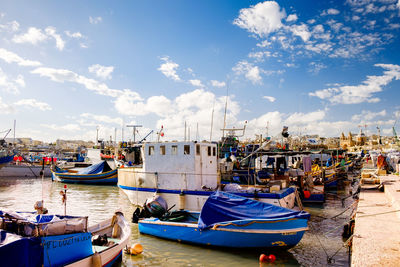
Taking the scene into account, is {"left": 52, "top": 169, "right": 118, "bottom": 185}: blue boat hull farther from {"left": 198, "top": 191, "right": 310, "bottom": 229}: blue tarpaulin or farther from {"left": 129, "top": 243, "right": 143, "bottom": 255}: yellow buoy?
{"left": 198, "top": 191, "right": 310, "bottom": 229}: blue tarpaulin

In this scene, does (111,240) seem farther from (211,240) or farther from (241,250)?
(241,250)

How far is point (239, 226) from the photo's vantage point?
995cm

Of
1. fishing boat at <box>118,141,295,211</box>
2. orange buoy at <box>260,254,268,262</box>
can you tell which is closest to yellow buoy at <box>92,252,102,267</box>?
orange buoy at <box>260,254,268,262</box>

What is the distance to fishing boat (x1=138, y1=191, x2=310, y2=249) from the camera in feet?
32.0

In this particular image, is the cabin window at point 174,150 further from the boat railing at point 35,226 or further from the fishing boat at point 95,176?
the fishing boat at point 95,176

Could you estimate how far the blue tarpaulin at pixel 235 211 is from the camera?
10297 millimetres

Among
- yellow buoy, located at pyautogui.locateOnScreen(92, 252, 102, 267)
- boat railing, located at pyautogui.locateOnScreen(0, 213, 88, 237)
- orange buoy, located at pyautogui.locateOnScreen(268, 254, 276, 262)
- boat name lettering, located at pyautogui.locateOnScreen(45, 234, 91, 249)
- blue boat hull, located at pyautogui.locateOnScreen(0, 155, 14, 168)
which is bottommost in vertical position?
orange buoy, located at pyautogui.locateOnScreen(268, 254, 276, 262)

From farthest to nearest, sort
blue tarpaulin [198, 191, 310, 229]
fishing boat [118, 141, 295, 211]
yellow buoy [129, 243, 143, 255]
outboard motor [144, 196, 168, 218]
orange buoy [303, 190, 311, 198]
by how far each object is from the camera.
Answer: orange buoy [303, 190, 311, 198] → fishing boat [118, 141, 295, 211] → outboard motor [144, 196, 168, 218] → blue tarpaulin [198, 191, 310, 229] → yellow buoy [129, 243, 143, 255]

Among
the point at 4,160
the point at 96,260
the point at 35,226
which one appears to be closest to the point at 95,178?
the point at 4,160

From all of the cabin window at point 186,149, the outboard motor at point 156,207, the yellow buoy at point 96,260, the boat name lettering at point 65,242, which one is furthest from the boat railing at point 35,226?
the cabin window at point 186,149

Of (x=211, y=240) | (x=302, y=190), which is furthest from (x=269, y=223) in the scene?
(x=302, y=190)

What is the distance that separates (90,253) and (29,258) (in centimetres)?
169

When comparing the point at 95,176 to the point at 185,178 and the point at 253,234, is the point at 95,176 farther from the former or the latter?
the point at 253,234

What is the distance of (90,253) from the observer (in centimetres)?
739
